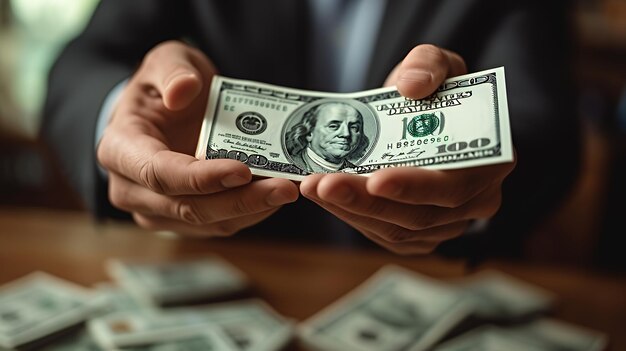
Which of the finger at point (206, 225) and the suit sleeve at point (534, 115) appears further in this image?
the suit sleeve at point (534, 115)

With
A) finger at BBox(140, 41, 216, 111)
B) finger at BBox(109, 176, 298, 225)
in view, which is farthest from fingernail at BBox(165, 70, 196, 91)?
finger at BBox(109, 176, 298, 225)

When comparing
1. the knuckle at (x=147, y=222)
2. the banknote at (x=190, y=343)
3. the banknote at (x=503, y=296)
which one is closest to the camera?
the knuckle at (x=147, y=222)

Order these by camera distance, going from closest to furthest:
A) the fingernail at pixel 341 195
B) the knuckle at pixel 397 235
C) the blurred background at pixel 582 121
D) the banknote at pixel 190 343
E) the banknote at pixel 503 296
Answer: the fingernail at pixel 341 195 < the knuckle at pixel 397 235 < the banknote at pixel 190 343 < the banknote at pixel 503 296 < the blurred background at pixel 582 121

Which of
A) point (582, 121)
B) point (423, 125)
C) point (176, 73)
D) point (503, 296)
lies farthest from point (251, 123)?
point (582, 121)

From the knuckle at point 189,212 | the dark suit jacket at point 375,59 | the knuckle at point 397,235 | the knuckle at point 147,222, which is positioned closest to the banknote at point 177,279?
the dark suit jacket at point 375,59

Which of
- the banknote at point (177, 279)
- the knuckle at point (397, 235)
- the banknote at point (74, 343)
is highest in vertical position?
the knuckle at point (397, 235)

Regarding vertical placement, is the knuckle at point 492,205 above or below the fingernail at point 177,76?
below

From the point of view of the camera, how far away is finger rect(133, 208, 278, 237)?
73cm

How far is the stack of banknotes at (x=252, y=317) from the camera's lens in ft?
3.03

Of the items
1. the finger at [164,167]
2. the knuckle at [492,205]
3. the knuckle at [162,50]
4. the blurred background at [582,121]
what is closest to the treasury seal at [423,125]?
the knuckle at [492,205]

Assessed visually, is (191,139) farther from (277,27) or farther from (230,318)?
(277,27)

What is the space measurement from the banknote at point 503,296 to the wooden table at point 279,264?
3 centimetres

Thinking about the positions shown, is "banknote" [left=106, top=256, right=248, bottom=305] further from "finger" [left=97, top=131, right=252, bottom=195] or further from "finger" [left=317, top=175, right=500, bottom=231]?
"finger" [left=317, top=175, right=500, bottom=231]

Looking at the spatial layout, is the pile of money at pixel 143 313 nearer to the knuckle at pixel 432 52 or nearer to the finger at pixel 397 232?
the finger at pixel 397 232
